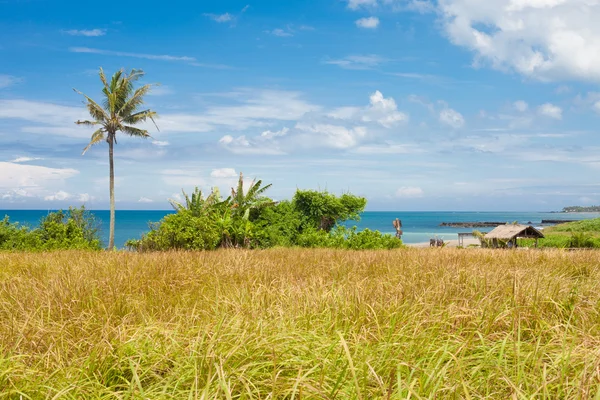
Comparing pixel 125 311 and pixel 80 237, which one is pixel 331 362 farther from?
pixel 80 237

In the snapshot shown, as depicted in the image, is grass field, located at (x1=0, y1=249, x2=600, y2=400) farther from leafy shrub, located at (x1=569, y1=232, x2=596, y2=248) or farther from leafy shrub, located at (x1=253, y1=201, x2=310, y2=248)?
leafy shrub, located at (x1=569, y1=232, x2=596, y2=248)

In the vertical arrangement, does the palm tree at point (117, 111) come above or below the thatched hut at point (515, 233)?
above

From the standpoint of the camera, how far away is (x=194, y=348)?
3148mm

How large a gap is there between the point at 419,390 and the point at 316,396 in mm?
531

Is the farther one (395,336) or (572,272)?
(572,272)

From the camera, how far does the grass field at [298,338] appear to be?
9.34ft

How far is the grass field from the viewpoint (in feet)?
9.34

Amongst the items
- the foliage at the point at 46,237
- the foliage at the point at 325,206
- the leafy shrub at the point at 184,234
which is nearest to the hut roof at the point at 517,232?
the foliage at the point at 325,206

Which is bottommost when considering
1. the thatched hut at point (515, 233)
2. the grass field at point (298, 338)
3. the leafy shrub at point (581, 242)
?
the leafy shrub at point (581, 242)

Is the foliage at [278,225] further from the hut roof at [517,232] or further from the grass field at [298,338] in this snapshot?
the grass field at [298,338]

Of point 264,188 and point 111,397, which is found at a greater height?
point 264,188

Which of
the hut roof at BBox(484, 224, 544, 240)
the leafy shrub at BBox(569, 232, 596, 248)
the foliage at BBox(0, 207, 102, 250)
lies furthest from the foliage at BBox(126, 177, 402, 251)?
the leafy shrub at BBox(569, 232, 596, 248)

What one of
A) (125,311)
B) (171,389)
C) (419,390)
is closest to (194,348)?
(171,389)

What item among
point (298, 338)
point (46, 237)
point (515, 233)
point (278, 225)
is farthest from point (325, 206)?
point (298, 338)
